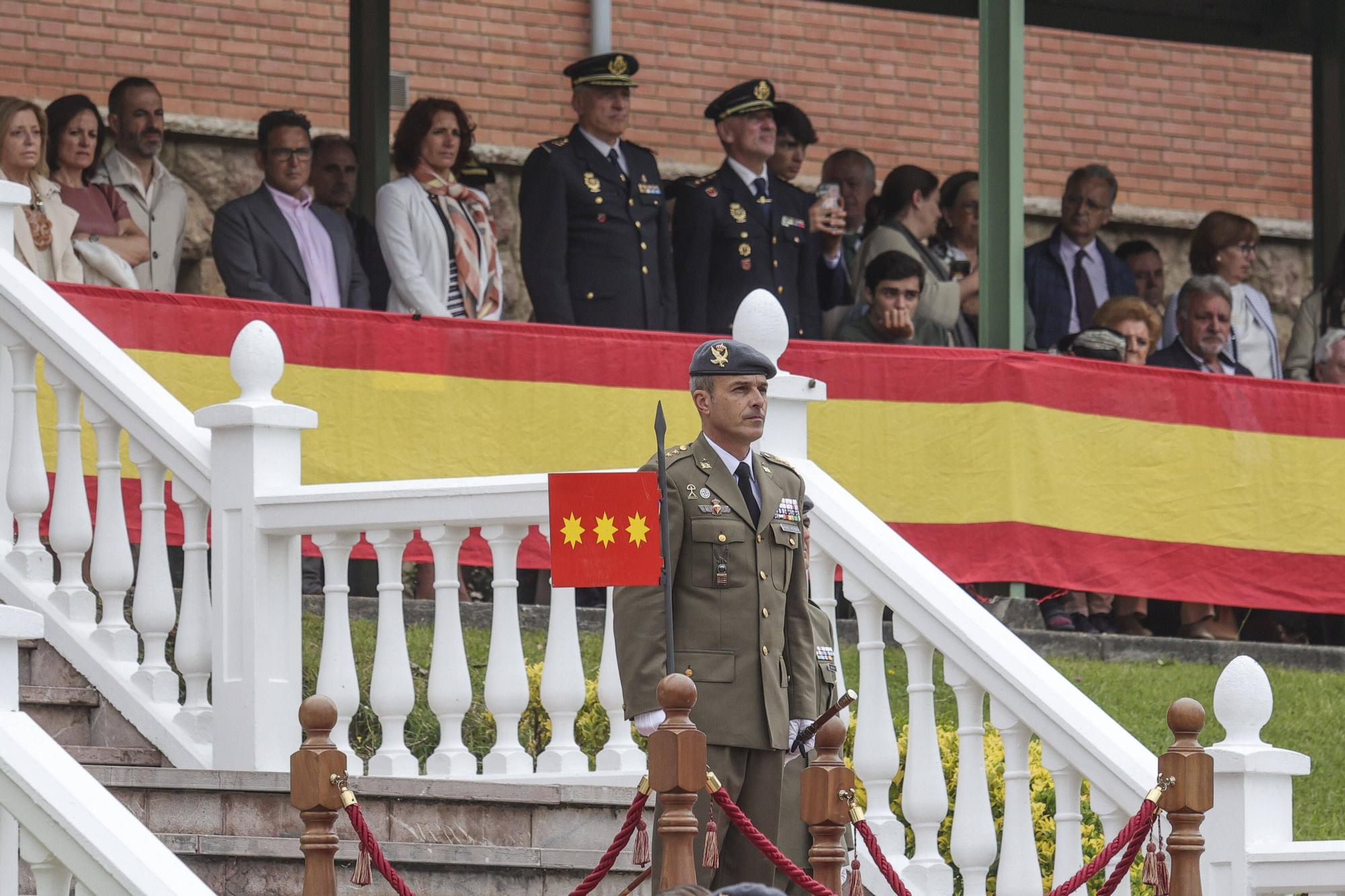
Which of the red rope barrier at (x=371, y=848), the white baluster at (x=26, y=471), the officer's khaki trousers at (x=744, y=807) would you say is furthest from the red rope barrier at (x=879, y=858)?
the white baluster at (x=26, y=471)

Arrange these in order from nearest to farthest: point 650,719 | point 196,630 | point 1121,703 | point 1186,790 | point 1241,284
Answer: point 1186,790
point 650,719
point 196,630
point 1121,703
point 1241,284

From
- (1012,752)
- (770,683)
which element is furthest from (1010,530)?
(770,683)

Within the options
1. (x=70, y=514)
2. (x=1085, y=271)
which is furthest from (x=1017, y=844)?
(x=1085, y=271)

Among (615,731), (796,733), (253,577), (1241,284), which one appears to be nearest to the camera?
(796,733)

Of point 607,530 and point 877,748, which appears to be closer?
point 607,530

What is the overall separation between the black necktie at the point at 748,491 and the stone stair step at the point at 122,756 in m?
2.31

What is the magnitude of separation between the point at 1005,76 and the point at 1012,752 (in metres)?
5.01

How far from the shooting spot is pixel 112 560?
793 cm

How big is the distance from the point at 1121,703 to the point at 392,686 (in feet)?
10.4

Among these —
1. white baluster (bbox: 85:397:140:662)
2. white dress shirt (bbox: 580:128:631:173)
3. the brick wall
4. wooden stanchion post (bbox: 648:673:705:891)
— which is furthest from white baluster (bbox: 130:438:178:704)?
the brick wall

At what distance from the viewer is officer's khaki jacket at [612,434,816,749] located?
6277mm

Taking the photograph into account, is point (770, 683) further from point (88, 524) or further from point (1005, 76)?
point (1005, 76)

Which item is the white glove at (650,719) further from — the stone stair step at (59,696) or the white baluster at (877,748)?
the stone stair step at (59,696)

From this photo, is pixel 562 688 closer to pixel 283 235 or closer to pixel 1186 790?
pixel 1186 790
